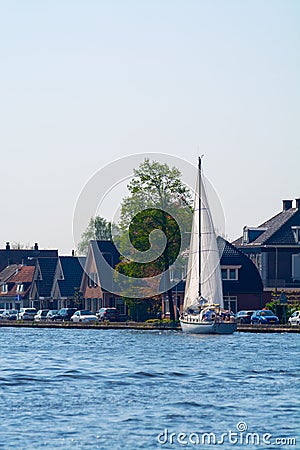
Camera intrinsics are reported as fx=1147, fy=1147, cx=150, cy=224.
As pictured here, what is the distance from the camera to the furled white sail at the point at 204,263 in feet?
280

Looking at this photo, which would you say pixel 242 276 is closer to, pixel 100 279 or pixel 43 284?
pixel 100 279

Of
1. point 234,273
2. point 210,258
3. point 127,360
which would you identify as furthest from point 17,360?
point 234,273

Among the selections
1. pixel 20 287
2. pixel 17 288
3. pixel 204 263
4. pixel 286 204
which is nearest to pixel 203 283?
pixel 204 263

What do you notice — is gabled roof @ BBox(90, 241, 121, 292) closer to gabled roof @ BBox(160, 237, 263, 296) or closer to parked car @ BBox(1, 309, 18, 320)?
parked car @ BBox(1, 309, 18, 320)

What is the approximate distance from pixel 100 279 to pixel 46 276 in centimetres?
2096

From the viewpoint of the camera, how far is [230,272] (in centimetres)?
10700

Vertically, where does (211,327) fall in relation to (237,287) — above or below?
below

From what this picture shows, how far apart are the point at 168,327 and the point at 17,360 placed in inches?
1350

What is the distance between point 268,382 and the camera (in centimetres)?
4672

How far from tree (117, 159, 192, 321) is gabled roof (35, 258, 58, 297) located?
42.4m

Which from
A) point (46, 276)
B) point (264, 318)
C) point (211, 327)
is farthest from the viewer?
point (46, 276)

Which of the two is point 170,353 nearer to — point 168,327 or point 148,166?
point 168,327

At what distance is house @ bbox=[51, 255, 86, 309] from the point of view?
5231 inches

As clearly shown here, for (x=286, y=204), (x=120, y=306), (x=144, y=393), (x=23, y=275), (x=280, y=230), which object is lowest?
(x=144, y=393)
